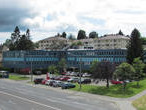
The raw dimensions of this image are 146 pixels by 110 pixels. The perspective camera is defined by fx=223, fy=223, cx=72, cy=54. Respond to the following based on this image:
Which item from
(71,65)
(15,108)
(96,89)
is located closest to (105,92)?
(96,89)

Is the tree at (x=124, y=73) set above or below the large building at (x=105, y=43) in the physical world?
below

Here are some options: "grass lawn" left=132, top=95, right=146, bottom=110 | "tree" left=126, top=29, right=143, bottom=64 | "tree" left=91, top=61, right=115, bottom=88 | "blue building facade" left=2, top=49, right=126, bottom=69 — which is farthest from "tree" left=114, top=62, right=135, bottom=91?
"blue building facade" left=2, top=49, right=126, bottom=69

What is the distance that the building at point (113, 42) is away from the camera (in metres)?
123

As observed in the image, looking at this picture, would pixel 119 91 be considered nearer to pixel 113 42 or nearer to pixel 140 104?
pixel 140 104

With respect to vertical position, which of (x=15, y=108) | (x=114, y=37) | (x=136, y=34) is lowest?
(x=15, y=108)

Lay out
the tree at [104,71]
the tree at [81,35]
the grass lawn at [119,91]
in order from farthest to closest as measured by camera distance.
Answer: the tree at [81,35] < the tree at [104,71] < the grass lawn at [119,91]

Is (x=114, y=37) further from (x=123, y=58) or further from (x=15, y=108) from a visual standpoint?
(x=15, y=108)

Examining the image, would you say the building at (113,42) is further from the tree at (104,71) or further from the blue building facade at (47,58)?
the tree at (104,71)

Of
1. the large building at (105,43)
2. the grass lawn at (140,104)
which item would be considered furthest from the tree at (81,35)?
the grass lawn at (140,104)

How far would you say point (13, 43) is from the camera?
12406cm

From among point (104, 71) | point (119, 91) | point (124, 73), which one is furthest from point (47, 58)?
point (119, 91)

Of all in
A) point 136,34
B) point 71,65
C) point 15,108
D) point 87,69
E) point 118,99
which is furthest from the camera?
point 71,65

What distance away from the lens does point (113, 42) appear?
125 m

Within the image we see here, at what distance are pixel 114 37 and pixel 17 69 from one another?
196 feet
